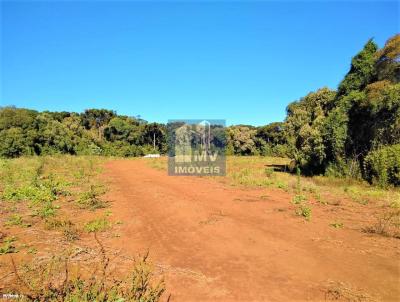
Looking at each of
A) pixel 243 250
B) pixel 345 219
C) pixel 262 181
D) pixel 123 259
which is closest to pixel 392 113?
pixel 262 181

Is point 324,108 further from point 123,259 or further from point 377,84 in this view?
point 123,259

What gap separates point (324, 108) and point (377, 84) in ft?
16.6

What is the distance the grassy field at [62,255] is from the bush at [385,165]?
10.7m

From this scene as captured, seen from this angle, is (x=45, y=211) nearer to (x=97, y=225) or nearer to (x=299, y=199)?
(x=97, y=225)

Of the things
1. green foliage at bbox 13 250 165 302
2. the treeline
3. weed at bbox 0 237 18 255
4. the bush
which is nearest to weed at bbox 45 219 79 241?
weed at bbox 0 237 18 255

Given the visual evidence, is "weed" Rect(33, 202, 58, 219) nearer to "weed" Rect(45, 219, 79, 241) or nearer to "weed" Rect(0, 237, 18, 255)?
"weed" Rect(45, 219, 79, 241)

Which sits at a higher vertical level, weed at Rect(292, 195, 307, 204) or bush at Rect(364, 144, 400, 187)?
bush at Rect(364, 144, 400, 187)

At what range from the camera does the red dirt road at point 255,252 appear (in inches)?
156

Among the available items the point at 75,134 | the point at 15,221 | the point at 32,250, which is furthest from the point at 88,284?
the point at 75,134

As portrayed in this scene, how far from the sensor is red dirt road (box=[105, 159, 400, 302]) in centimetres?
395

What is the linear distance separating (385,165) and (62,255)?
481 inches

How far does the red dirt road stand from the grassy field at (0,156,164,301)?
0.43 m

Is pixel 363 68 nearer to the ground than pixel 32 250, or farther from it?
farther from it

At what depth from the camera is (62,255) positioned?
16.1ft
